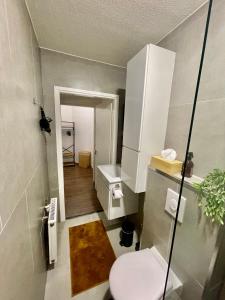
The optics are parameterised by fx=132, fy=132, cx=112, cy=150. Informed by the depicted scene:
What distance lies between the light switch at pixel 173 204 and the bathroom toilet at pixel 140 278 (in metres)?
0.45

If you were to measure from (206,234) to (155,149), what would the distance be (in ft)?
2.31

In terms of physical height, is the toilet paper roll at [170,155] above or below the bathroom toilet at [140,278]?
above

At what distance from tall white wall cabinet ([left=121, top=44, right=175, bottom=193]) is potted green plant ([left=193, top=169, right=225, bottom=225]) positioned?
0.52 meters

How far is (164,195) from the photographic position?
1.10 metres

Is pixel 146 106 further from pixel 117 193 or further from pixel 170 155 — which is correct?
pixel 117 193

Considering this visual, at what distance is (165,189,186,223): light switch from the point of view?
3.06ft

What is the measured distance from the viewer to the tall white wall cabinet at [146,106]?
42.1 inches

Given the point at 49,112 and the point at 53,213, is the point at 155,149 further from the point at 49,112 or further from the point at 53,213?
the point at 49,112

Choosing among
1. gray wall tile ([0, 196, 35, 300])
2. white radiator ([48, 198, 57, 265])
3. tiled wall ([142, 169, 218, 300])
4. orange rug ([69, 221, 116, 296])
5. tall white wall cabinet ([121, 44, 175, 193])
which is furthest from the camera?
orange rug ([69, 221, 116, 296])

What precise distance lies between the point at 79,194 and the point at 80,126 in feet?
8.53

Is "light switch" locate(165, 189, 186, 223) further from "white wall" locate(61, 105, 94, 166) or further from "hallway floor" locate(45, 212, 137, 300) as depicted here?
"white wall" locate(61, 105, 94, 166)

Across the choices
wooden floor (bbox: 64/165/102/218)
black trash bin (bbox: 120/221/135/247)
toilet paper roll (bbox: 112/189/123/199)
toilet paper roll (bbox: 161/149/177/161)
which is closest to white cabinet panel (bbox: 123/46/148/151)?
toilet paper roll (bbox: 161/149/177/161)

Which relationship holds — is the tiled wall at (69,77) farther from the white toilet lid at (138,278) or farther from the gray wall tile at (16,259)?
the white toilet lid at (138,278)

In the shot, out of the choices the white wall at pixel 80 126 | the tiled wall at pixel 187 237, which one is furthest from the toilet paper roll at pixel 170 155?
the white wall at pixel 80 126
